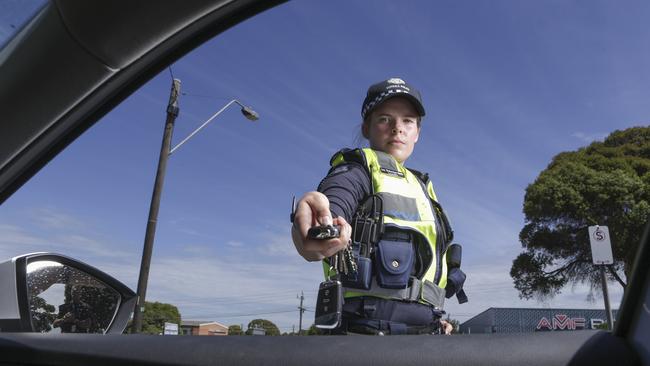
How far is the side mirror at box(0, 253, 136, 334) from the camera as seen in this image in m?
1.32

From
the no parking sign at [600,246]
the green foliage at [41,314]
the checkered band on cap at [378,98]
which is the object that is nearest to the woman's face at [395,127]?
the checkered band on cap at [378,98]

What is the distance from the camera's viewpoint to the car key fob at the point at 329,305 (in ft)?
4.38

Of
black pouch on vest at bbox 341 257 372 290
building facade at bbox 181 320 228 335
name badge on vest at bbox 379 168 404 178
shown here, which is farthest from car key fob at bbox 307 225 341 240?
name badge on vest at bbox 379 168 404 178

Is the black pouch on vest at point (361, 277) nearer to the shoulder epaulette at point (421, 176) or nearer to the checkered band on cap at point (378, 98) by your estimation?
the shoulder epaulette at point (421, 176)

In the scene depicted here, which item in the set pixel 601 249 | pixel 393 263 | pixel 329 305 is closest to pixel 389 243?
pixel 393 263

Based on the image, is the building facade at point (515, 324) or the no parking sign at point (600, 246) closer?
the building facade at point (515, 324)

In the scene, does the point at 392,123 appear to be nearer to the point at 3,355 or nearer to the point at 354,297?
the point at 354,297

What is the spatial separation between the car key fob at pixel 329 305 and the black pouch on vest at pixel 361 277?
30 cm

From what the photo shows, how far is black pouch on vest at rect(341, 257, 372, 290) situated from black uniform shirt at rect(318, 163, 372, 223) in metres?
0.15

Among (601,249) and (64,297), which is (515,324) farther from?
(64,297)

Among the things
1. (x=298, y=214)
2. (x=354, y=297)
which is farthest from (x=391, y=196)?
(x=298, y=214)

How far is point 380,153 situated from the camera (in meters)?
2.00

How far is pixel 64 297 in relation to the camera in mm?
1511

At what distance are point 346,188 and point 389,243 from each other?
0.88ft
